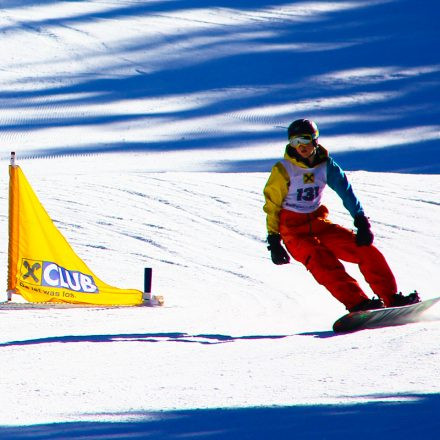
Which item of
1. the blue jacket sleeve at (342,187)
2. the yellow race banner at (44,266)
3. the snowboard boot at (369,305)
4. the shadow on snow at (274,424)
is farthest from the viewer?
the yellow race banner at (44,266)

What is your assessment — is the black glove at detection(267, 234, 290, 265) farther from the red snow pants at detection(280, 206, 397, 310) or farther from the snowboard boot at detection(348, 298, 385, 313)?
the snowboard boot at detection(348, 298, 385, 313)

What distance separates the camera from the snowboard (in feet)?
20.9

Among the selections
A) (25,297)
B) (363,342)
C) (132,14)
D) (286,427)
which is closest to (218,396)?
(286,427)

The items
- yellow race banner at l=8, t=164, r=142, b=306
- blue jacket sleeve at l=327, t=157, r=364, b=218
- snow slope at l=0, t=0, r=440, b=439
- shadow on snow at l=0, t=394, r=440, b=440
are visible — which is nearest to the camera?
shadow on snow at l=0, t=394, r=440, b=440

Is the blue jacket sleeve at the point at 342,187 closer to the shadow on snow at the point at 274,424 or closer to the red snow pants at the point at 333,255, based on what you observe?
the red snow pants at the point at 333,255

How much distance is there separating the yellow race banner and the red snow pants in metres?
1.45

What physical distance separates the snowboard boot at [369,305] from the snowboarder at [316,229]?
48mm

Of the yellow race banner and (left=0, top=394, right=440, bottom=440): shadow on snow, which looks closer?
(left=0, top=394, right=440, bottom=440): shadow on snow

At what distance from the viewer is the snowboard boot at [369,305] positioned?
21.4 feet

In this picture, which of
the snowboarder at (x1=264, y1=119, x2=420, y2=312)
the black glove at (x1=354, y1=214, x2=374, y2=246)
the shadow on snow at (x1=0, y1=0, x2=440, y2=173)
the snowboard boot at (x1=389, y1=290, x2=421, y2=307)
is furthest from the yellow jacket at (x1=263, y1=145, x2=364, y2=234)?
the shadow on snow at (x1=0, y1=0, x2=440, y2=173)

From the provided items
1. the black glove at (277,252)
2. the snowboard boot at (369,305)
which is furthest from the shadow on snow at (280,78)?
the snowboard boot at (369,305)

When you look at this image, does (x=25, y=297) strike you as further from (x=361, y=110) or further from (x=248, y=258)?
(x=361, y=110)

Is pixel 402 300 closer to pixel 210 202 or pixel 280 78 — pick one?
pixel 210 202

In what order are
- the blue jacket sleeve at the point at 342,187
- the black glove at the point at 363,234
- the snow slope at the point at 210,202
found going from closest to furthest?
the snow slope at the point at 210,202, the black glove at the point at 363,234, the blue jacket sleeve at the point at 342,187
